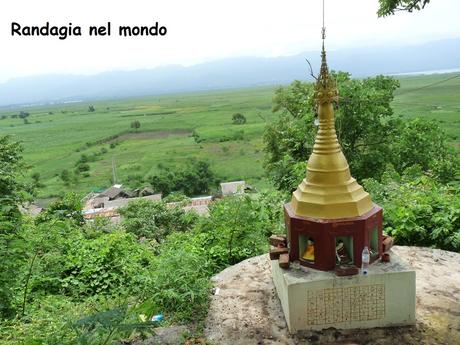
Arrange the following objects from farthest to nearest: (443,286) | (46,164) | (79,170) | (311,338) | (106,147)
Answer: (106,147) < (46,164) < (79,170) < (443,286) < (311,338)

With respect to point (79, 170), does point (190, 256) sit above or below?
above

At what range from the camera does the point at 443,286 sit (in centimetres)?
598

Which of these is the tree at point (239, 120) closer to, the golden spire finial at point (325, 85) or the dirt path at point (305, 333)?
the dirt path at point (305, 333)

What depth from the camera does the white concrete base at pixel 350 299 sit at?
16.6 ft

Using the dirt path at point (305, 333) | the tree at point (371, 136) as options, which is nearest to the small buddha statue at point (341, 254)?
the dirt path at point (305, 333)

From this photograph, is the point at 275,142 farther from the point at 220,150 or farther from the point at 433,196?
the point at 220,150

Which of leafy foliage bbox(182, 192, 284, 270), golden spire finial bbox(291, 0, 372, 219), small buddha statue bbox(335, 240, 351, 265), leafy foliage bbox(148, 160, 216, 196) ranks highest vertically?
golden spire finial bbox(291, 0, 372, 219)

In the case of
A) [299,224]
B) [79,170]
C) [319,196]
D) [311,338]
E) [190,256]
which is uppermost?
[319,196]

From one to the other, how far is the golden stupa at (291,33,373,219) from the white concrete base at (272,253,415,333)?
0.79 meters

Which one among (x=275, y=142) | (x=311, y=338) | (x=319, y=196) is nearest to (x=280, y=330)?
(x=311, y=338)

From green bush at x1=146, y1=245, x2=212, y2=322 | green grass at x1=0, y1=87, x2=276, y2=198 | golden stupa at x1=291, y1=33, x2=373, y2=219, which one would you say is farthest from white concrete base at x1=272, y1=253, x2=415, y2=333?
green grass at x1=0, y1=87, x2=276, y2=198

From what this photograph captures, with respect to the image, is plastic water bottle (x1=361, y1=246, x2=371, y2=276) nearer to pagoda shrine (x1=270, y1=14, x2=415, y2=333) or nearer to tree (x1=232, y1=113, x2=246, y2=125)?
pagoda shrine (x1=270, y1=14, x2=415, y2=333)

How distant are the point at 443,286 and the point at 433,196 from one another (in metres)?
2.78

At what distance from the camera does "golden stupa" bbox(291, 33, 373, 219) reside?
514 centimetres
